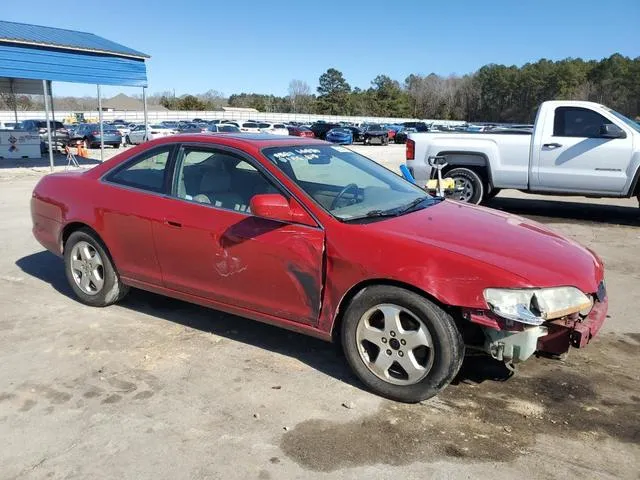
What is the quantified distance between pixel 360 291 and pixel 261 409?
933 millimetres

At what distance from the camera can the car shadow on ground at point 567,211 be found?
980 cm

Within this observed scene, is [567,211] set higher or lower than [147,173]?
lower

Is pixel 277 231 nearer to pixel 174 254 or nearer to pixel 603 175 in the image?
pixel 174 254

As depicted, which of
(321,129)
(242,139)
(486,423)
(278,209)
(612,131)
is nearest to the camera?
(486,423)

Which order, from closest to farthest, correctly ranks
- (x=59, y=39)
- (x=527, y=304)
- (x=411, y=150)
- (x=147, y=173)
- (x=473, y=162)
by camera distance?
(x=527, y=304), (x=147, y=173), (x=473, y=162), (x=411, y=150), (x=59, y=39)

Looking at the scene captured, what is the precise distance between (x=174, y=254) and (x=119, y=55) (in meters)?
18.7

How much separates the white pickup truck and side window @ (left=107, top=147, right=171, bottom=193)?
20.2 ft

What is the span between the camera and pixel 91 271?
498cm

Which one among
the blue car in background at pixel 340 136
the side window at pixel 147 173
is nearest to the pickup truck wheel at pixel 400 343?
the side window at pixel 147 173

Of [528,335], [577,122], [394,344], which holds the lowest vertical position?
[394,344]

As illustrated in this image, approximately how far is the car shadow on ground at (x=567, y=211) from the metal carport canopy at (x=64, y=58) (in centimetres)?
1428

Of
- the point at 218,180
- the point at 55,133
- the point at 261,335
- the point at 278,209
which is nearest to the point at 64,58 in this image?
the point at 55,133

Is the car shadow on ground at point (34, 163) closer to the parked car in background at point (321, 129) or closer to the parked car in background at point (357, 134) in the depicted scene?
the parked car in background at point (321, 129)

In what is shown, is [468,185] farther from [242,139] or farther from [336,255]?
[336,255]
